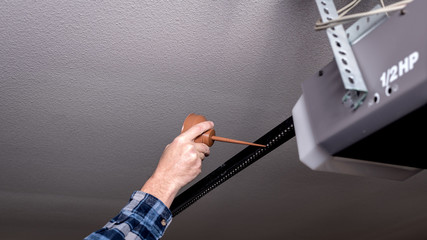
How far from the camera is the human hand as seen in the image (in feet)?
4.11

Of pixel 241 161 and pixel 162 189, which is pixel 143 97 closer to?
pixel 241 161

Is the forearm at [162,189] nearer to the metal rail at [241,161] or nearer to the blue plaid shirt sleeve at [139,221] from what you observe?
the blue plaid shirt sleeve at [139,221]

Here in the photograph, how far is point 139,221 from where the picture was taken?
118cm

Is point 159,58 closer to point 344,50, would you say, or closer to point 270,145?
point 270,145

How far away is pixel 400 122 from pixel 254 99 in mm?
1367

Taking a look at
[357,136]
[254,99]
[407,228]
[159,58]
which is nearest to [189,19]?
[159,58]

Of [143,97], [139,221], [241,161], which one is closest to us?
[139,221]

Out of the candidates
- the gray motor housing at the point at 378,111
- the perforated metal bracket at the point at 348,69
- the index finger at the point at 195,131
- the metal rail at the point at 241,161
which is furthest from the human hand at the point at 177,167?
the perforated metal bracket at the point at 348,69

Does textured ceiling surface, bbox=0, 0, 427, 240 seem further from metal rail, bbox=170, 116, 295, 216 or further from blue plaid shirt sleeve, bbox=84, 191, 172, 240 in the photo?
blue plaid shirt sleeve, bbox=84, 191, 172, 240

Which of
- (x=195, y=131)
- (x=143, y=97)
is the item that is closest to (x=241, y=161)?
(x=195, y=131)

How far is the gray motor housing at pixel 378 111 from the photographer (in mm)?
642

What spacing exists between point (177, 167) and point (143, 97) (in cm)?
77

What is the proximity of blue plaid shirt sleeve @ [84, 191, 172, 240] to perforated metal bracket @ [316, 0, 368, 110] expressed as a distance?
669mm

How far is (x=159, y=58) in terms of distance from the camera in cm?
170
